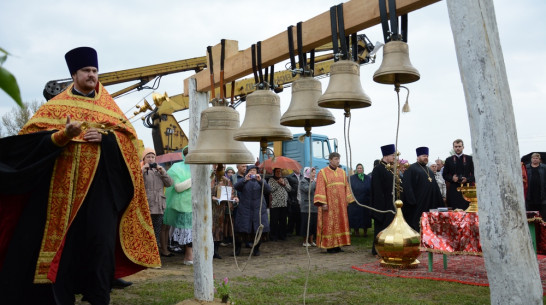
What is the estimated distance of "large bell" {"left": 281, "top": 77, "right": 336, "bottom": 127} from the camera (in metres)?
3.47

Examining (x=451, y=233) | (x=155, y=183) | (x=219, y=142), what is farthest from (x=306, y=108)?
(x=155, y=183)

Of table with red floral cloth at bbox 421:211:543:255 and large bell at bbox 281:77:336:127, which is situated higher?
large bell at bbox 281:77:336:127

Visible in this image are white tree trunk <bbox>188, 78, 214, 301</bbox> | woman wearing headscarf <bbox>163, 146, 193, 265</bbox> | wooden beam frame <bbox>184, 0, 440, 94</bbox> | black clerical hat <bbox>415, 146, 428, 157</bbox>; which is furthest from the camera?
black clerical hat <bbox>415, 146, 428, 157</bbox>

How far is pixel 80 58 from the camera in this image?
14.0 feet

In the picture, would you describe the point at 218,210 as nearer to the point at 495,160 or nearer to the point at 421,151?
the point at 421,151

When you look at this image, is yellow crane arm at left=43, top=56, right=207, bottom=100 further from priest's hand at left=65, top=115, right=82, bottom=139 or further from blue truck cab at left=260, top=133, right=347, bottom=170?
priest's hand at left=65, top=115, right=82, bottom=139

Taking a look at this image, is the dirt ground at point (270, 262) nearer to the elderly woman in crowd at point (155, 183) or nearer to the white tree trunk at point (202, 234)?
the elderly woman in crowd at point (155, 183)

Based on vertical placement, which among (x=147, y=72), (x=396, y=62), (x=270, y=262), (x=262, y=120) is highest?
(x=147, y=72)

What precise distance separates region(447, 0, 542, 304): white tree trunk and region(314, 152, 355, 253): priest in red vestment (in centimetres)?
749

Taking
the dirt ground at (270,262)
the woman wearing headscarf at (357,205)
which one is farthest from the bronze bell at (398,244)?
the woman wearing headscarf at (357,205)

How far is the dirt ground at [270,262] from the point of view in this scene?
7354 mm

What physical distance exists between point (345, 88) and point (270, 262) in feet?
19.8

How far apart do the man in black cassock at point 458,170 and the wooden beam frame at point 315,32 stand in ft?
20.8

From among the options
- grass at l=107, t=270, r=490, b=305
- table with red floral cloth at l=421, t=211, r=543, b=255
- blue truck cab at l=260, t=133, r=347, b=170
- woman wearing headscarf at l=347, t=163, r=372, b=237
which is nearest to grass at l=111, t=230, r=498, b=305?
grass at l=107, t=270, r=490, b=305
